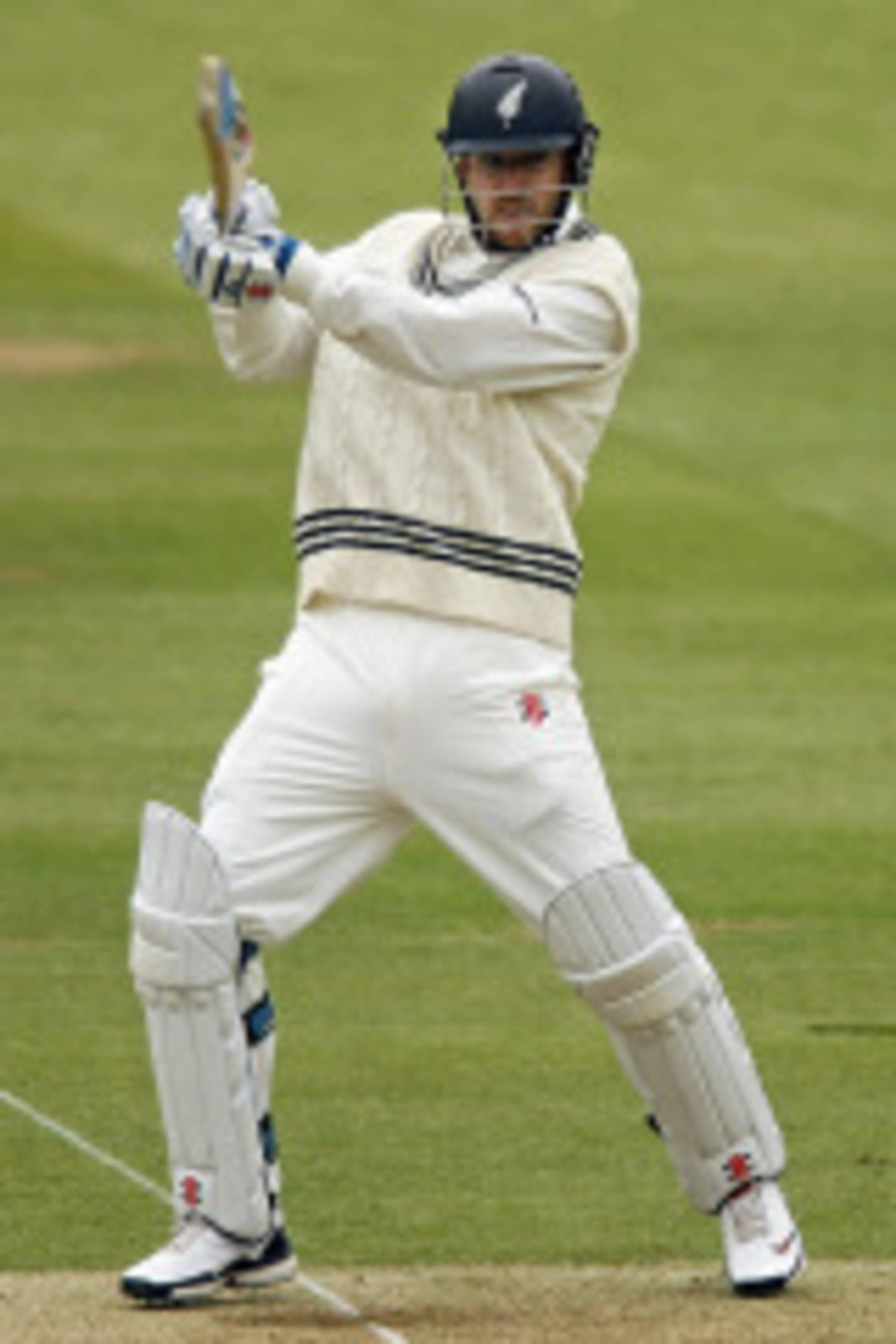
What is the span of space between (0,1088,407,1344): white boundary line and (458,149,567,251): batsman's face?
1995 mm

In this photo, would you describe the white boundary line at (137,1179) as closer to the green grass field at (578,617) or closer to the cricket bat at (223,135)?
the green grass field at (578,617)

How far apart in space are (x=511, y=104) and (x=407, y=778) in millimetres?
1244

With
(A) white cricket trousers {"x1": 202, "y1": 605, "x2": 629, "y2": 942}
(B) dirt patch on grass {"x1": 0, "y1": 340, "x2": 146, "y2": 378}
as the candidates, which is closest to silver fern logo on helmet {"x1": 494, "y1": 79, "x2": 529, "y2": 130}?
(A) white cricket trousers {"x1": 202, "y1": 605, "x2": 629, "y2": 942}

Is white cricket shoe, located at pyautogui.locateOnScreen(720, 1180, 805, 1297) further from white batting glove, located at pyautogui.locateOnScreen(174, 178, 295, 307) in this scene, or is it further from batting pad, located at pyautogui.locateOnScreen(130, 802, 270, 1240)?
white batting glove, located at pyautogui.locateOnScreen(174, 178, 295, 307)

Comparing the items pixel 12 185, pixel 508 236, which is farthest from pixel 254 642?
pixel 12 185

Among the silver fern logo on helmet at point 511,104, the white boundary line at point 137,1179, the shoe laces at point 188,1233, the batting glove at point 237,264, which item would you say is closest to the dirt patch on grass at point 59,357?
the white boundary line at point 137,1179

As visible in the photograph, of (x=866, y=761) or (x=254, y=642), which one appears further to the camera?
(x=254, y=642)

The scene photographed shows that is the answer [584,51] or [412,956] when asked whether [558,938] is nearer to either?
[412,956]

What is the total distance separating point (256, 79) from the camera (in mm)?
34375

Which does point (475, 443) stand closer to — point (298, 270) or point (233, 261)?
point (298, 270)

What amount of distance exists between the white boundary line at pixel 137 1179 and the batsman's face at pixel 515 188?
1995 mm

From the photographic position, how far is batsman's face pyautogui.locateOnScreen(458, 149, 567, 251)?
7.33 meters

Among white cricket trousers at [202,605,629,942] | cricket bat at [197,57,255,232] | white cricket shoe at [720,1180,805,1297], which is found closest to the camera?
cricket bat at [197,57,255,232]

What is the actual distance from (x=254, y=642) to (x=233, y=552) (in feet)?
8.94
